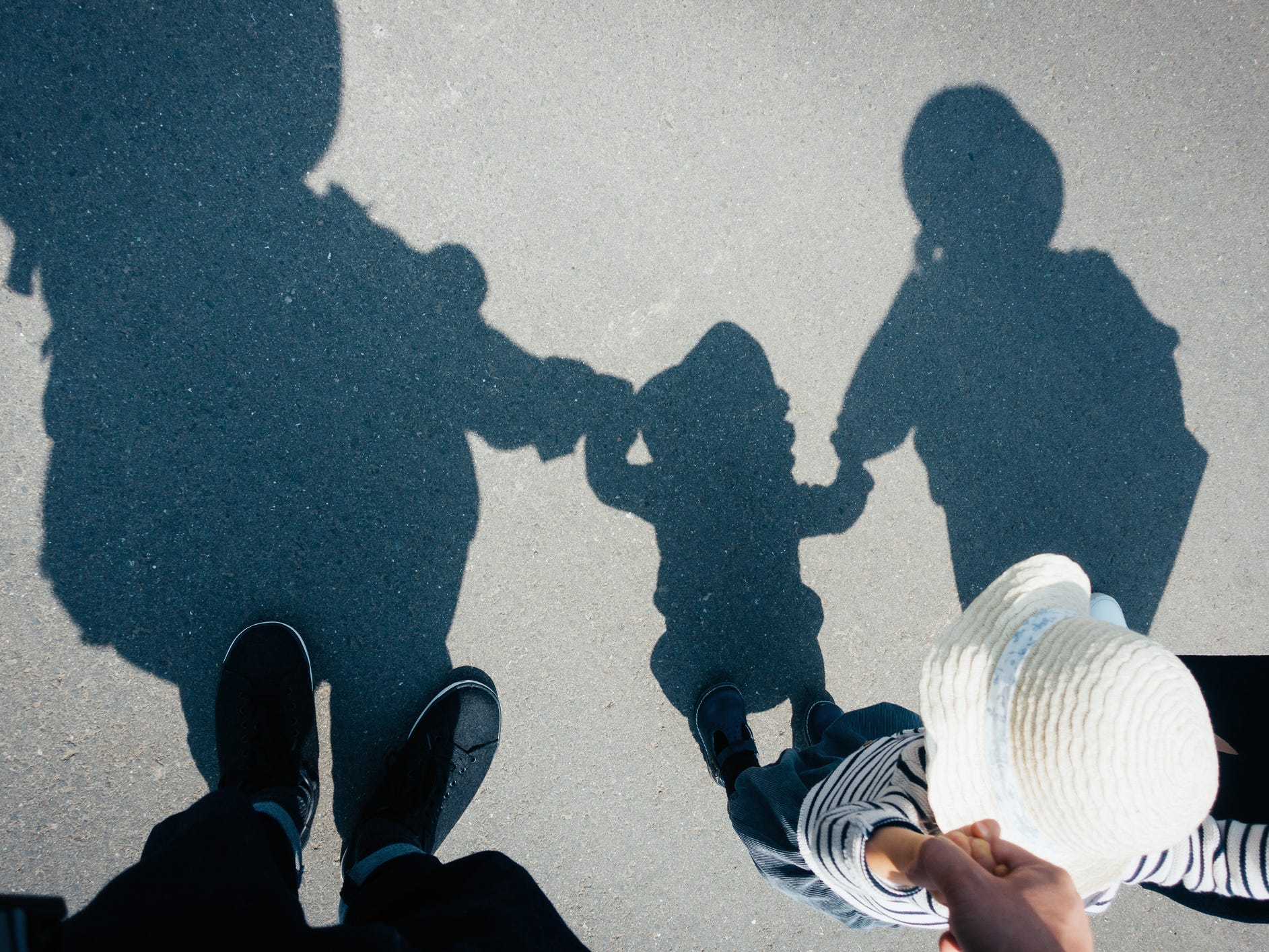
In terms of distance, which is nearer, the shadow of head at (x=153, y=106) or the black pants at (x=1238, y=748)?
the black pants at (x=1238, y=748)

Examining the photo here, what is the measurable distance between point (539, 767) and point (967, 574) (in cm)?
191

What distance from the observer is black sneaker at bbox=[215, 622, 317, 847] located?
2.14 metres

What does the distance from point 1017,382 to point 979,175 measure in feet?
2.90

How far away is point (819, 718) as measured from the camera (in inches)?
95.9

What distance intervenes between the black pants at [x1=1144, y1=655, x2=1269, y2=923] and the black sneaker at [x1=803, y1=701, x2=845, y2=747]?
3.30 ft

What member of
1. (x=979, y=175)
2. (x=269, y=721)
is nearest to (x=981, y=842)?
(x=269, y=721)

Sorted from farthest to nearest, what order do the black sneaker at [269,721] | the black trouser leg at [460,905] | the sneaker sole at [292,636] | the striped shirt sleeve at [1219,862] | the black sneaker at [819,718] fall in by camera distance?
the black sneaker at [819,718] < the sneaker sole at [292,636] < the black sneaker at [269,721] < the black trouser leg at [460,905] < the striped shirt sleeve at [1219,862]

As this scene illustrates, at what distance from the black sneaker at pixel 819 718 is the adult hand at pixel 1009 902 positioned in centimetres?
141

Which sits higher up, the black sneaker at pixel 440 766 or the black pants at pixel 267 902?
the black sneaker at pixel 440 766

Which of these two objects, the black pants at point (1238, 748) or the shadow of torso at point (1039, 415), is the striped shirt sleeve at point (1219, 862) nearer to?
the black pants at point (1238, 748)

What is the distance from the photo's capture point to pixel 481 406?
2.37 metres

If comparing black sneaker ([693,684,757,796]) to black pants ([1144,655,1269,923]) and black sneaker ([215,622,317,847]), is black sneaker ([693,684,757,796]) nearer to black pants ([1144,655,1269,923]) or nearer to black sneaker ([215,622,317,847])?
black pants ([1144,655,1269,923])

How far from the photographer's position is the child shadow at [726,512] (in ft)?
8.04

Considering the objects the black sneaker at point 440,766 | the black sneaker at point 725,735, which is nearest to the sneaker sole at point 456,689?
the black sneaker at point 440,766
